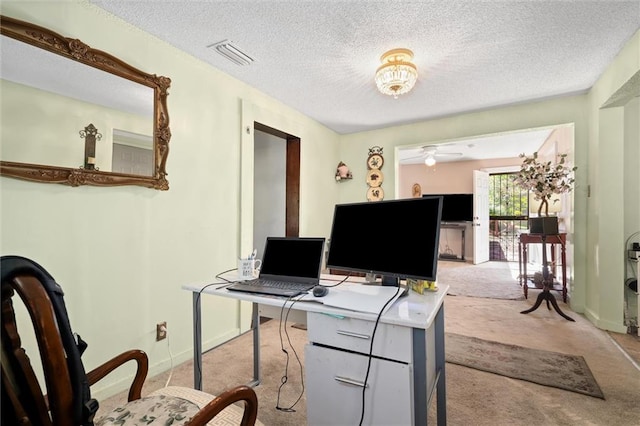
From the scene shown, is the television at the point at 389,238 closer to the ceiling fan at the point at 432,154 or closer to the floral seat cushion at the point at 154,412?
the floral seat cushion at the point at 154,412

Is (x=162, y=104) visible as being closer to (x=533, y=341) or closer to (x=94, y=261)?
(x=94, y=261)

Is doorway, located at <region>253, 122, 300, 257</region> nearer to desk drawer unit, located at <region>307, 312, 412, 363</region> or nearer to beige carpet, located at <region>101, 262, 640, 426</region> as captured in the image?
beige carpet, located at <region>101, 262, 640, 426</region>

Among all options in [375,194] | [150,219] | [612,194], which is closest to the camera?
[150,219]

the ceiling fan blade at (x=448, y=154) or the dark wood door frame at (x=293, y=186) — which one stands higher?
the ceiling fan blade at (x=448, y=154)

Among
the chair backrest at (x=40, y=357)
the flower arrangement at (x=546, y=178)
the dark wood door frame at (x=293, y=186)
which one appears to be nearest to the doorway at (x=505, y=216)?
the flower arrangement at (x=546, y=178)

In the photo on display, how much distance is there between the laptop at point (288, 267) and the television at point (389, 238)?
105mm

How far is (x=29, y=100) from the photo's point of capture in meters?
1.56

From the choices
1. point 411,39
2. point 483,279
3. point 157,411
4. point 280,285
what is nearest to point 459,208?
point 483,279

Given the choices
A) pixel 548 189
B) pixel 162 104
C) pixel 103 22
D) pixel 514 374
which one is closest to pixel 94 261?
pixel 162 104

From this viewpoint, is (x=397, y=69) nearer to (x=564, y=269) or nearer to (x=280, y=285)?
(x=280, y=285)

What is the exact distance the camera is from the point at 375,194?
14.3ft

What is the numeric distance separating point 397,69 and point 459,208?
5.66 metres

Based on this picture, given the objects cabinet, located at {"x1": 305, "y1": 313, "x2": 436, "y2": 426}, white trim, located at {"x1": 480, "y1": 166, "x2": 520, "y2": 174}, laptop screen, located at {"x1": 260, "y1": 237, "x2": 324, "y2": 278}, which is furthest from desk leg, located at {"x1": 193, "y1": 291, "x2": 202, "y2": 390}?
white trim, located at {"x1": 480, "y1": 166, "x2": 520, "y2": 174}

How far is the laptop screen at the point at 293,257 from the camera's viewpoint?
1.64 meters
